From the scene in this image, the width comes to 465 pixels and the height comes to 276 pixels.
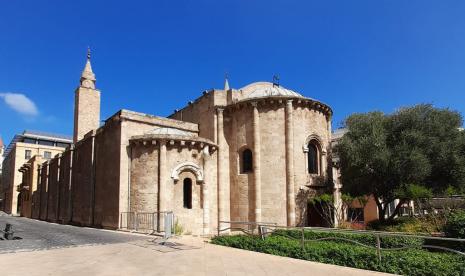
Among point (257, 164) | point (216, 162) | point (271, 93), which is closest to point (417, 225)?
point (257, 164)

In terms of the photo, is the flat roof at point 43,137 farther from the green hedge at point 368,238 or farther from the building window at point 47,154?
the green hedge at point 368,238

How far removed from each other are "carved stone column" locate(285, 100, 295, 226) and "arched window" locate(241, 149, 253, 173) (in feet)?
8.37

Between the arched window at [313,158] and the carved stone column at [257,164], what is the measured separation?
3.57 meters

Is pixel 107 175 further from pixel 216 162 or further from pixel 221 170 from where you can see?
pixel 221 170

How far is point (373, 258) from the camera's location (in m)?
9.69

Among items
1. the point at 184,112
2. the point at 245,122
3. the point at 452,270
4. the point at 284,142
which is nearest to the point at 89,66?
the point at 184,112

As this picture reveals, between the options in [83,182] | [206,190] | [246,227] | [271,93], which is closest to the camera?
[206,190]

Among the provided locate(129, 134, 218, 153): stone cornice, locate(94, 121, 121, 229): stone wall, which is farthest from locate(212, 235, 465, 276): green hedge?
locate(94, 121, 121, 229): stone wall

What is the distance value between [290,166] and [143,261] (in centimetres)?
1347

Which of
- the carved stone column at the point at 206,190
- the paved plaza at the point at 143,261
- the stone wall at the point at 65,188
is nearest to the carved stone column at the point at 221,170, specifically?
the carved stone column at the point at 206,190

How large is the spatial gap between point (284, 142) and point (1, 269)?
16.6m

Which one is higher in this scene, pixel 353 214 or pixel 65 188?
pixel 65 188

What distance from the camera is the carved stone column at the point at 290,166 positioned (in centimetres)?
2141

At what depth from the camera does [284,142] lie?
73.9 ft
